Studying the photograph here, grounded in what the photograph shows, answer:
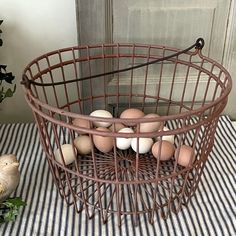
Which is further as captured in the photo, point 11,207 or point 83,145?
point 83,145

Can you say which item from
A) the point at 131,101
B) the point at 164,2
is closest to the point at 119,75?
the point at 131,101

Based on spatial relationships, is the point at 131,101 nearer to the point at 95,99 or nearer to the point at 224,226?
the point at 95,99

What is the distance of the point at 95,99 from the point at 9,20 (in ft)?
0.82

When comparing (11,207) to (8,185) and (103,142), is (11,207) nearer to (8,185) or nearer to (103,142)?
(8,185)

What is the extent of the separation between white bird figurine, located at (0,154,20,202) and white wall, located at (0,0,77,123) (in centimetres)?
34

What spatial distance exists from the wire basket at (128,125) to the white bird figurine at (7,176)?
0.05m

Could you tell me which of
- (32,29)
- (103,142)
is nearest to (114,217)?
(103,142)

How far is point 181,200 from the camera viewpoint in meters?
0.57

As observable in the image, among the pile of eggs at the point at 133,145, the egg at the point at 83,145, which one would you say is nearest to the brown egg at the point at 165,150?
the pile of eggs at the point at 133,145

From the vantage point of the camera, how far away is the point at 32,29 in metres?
0.80

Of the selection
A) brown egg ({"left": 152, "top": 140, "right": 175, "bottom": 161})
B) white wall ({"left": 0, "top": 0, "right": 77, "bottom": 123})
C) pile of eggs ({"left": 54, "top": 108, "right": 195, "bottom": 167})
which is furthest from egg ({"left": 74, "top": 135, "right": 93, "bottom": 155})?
white wall ({"left": 0, "top": 0, "right": 77, "bottom": 123})

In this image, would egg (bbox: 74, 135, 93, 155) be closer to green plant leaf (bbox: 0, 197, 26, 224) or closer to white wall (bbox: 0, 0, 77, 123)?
green plant leaf (bbox: 0, 197, 26, 224)

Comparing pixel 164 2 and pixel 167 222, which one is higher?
pixel 164 2

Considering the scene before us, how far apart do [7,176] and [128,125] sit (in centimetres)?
19
